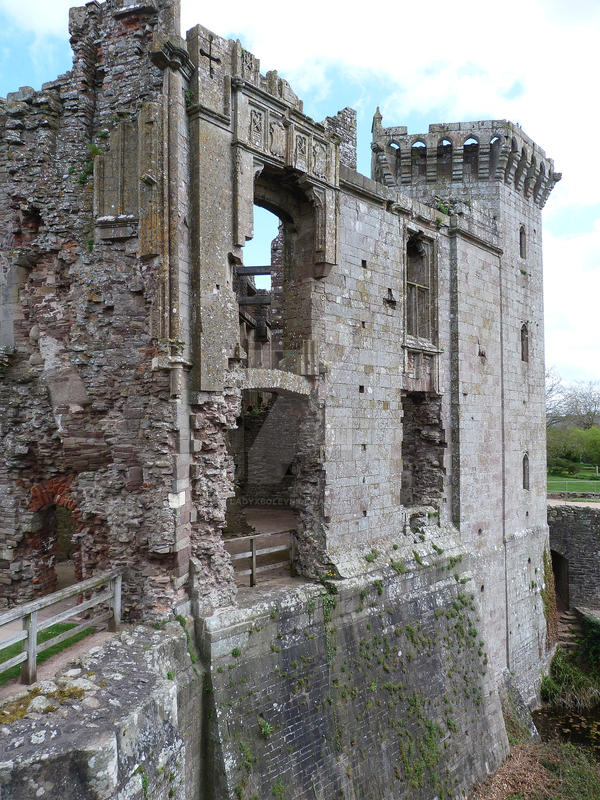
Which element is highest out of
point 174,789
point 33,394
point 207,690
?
point 33,394

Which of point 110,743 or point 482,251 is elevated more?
point 482,251

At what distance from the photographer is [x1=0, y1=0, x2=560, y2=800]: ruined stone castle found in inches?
285

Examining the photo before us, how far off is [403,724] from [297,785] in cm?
241

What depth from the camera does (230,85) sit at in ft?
26.0

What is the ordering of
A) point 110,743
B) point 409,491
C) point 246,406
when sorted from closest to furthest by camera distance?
Result: 1. point 110,743
2. point 409,491
3. point 246,406

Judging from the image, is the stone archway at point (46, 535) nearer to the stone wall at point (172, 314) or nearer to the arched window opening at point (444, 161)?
the stone wall at point (172, 314)

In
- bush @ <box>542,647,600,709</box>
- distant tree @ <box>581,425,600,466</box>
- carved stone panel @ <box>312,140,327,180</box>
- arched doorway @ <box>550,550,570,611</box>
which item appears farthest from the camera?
distant tree @ <box>581,425,600,466</box>

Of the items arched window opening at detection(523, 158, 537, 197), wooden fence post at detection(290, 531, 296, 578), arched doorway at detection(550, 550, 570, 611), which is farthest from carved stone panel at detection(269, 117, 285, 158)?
arched doorway at detection(550, 550, 570, 611)

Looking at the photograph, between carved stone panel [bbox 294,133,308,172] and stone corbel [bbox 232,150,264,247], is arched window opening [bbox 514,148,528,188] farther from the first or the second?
stone corbel [bbox 232,150,264,247]

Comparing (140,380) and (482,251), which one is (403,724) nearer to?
(140,380)

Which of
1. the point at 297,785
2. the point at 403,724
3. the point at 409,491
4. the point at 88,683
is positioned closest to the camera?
the point at 88,683

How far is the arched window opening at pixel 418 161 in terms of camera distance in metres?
14.3

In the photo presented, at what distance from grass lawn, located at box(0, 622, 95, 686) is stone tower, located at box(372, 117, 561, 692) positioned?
7.83 meters

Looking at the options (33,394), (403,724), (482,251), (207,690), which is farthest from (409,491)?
(33,394)
